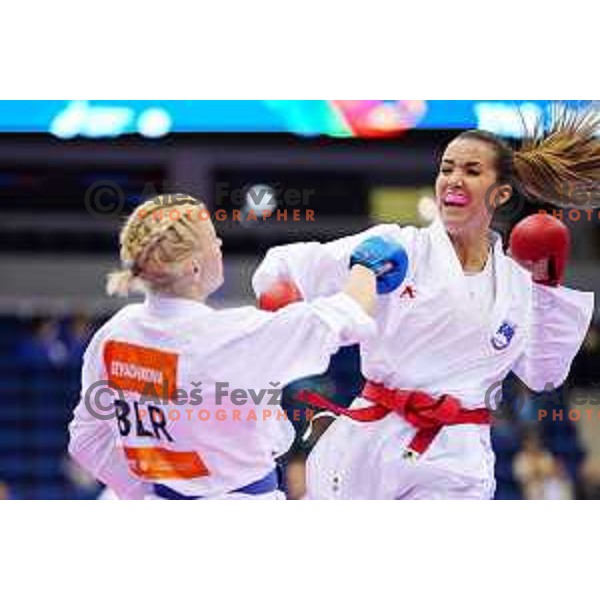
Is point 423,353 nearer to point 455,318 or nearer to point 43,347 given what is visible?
point 455,318

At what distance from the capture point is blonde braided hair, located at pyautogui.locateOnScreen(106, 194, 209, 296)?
5953 millimetres

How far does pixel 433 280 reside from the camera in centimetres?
608

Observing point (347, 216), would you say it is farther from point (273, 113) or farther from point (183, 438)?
point (183, 438)

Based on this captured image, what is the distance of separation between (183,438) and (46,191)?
2.84 ft

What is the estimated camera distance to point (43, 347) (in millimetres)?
6652

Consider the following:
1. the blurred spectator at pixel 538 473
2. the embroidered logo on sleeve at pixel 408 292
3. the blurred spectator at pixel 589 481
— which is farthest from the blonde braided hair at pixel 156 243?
the blurred spectator at pixel 589 481

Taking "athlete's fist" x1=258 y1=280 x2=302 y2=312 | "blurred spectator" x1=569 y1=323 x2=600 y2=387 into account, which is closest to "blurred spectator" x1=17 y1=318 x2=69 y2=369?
"athlete's fist" x1=258 y1=280 x2=302 y2=312

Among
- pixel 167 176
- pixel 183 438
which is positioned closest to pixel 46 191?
pixel 167 176

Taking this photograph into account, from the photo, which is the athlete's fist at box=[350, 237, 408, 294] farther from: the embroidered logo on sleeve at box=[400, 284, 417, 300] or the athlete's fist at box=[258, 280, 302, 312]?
the athlete's fist at box=[258, 280, 302, 312]

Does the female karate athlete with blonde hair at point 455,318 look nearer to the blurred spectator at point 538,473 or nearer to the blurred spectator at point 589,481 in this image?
Result: the blurred spectator at point 538,473

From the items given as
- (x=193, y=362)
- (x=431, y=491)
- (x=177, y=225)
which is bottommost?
(x=431, y=491)

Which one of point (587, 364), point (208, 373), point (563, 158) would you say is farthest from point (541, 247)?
point (208, 373)
